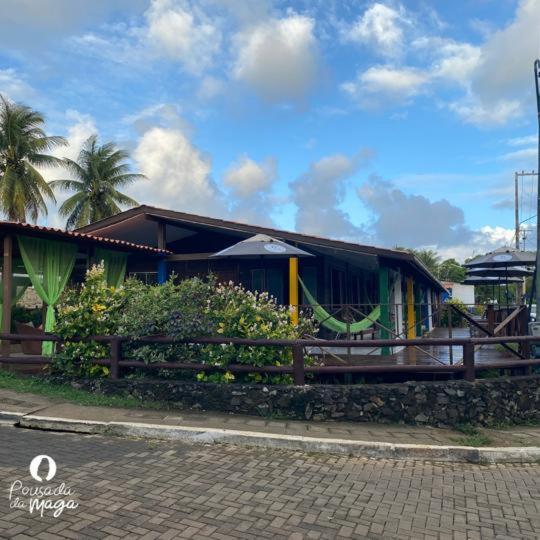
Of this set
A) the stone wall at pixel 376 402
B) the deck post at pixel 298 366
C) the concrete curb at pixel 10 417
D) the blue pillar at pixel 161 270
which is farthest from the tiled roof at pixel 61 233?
the deck post at pixel 298 366

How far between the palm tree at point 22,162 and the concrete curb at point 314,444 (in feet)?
73.8

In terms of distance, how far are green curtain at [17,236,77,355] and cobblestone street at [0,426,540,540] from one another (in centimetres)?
397

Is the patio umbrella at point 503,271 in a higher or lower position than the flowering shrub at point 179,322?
higher

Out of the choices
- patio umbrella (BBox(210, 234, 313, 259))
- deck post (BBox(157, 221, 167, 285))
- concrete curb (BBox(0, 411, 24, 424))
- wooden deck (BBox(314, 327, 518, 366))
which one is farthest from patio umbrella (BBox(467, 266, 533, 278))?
concrete curb (BBox(0, 411, 24, 424))

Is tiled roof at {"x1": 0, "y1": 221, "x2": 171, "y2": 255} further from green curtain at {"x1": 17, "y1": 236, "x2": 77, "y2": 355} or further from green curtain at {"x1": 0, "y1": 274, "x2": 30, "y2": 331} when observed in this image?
green curtain at {"x1": 0, "y1": 274, "x2": 30, "y2": 331}

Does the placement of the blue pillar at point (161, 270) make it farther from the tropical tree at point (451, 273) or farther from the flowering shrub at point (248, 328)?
the tropical tree at point (451, 273)

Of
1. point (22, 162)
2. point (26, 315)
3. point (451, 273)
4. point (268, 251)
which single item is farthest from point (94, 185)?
point (451, 273)

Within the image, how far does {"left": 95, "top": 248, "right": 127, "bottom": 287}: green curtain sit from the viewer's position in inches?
463

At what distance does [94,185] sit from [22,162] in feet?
15.8

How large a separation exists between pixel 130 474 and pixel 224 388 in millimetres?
2544

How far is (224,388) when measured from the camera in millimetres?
→ 7160

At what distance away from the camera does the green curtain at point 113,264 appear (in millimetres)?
11766

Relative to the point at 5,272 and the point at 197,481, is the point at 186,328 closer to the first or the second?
the point at 197,481

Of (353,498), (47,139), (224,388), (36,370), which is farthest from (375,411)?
(47,139)
